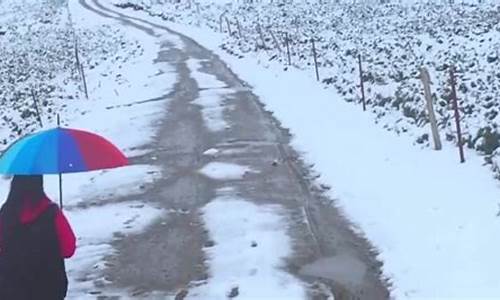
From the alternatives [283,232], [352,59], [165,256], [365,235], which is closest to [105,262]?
[165,256]

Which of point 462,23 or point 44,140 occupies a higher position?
point 44,140

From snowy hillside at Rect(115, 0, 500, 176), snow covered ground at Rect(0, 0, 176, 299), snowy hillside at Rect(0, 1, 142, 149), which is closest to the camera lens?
snow covered ground at Rect(0, 0, 176, 299)

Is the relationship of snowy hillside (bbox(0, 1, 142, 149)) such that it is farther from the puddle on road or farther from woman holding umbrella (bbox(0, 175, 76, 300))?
woman holding umbrella (bbox(0, 175, 76, 300))

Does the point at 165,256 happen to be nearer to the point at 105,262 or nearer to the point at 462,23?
the point at 105,262

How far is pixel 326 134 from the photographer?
14625mm

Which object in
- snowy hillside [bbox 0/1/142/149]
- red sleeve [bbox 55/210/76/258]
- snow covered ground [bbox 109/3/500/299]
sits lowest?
snowy hillside [bbox 0/1/142/149]

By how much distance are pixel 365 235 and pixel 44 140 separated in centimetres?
488

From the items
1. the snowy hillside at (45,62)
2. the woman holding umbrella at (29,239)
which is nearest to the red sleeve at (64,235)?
the woman holding umbrella at (29,239)

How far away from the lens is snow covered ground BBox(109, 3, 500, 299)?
7.52 meters

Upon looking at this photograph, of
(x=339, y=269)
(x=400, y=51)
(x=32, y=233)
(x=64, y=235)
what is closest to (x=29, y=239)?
(x=32, y=233)

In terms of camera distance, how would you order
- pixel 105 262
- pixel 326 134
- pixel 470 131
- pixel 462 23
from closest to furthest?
pixel 105 262, pixel 470 131, pixel 326 134, pixel 462 23

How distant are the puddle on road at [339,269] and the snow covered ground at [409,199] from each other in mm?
282

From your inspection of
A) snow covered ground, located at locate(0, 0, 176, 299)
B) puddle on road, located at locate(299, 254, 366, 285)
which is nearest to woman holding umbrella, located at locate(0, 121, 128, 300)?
snow covered ground, located at locate(0, 0, 176, 299)

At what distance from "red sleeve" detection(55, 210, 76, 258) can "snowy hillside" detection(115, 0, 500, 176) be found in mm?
7089
